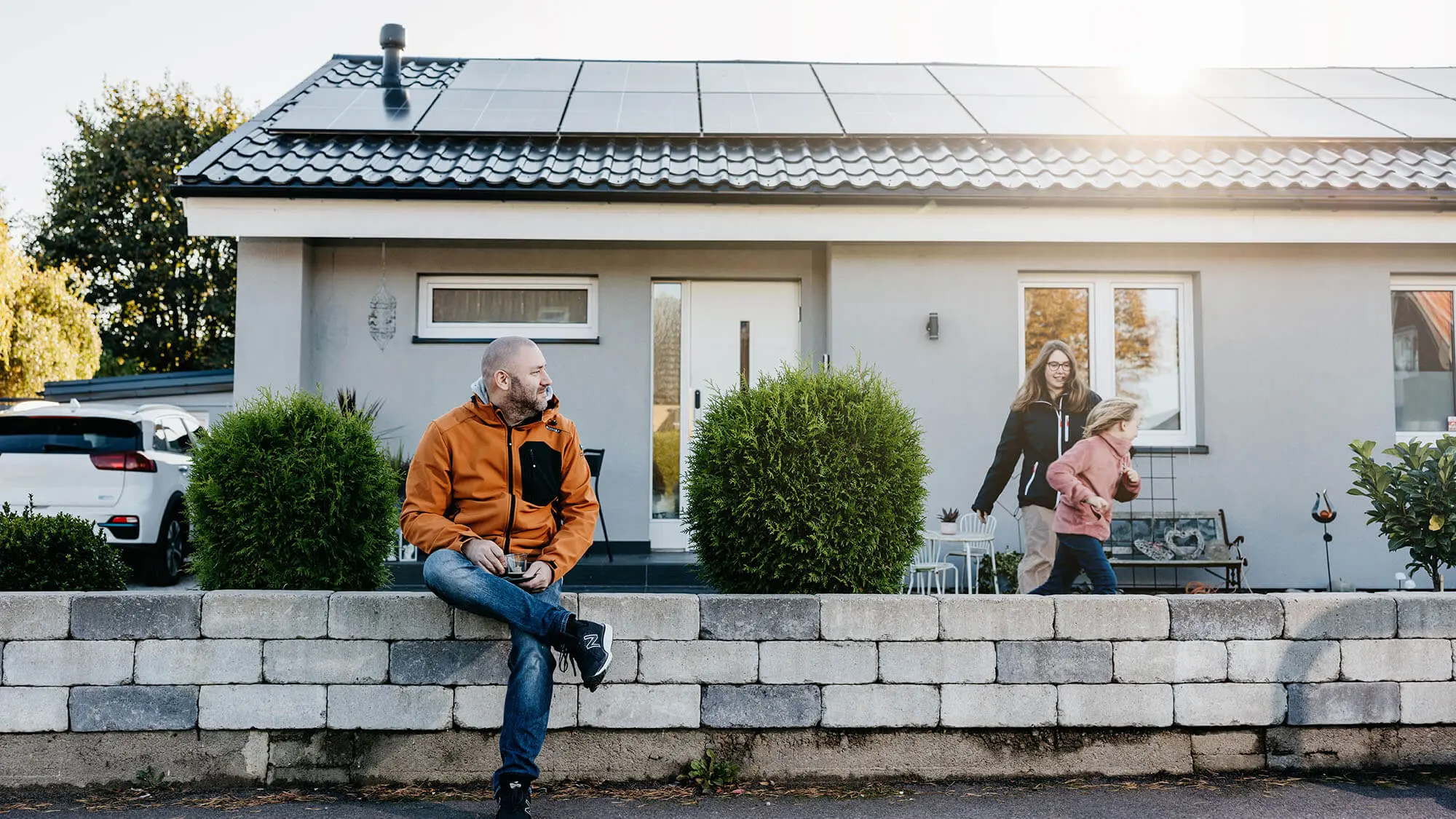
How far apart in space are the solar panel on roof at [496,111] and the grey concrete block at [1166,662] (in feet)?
20.1

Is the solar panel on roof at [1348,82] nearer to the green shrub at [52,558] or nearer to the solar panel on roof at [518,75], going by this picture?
the solar panel on roof at [518,75]

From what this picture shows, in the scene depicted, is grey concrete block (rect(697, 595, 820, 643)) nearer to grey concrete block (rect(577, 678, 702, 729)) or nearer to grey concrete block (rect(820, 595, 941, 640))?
grey concrete block (rect(820, 595, 941, 640))

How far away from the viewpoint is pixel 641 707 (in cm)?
434

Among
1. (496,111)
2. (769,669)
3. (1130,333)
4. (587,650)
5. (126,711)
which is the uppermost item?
(496,111)

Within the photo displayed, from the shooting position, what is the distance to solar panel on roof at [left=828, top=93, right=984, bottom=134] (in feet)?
28.6

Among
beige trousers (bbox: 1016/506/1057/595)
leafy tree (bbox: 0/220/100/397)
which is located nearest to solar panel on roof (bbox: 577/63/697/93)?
beige trousers (bbox: 1016/506/1057/595)

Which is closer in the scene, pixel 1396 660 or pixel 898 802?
pixel 898 802

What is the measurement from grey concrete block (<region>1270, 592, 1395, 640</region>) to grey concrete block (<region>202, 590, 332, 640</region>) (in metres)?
4.18

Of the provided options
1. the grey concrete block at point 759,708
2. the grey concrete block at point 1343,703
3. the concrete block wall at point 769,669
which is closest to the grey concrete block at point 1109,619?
the concrete block wall at point 769,669

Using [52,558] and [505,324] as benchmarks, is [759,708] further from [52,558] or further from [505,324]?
[505,324]

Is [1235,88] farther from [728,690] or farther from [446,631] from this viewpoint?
[446,631]

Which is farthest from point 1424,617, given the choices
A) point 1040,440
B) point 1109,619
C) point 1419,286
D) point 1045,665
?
point 1419,286

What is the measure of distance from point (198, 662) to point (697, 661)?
83.1 inches

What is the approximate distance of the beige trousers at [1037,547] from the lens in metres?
6.30
